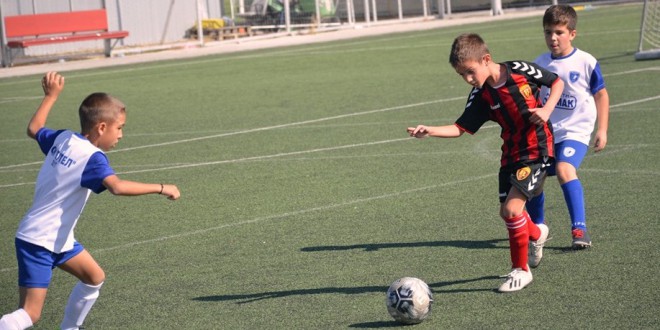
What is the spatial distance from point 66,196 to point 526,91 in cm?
291

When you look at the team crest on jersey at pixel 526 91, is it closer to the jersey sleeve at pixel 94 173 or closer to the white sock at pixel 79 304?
the jersey sleeve at pixel 94 173

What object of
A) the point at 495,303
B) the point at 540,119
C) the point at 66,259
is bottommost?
the point at 495,303

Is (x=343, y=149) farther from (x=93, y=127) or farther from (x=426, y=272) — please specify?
(x=93, y=127)

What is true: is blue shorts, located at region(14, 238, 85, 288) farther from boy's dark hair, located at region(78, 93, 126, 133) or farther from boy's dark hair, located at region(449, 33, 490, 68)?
boy's dark hair, located at region(449, 33, 490, 68)

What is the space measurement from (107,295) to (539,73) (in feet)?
10.2

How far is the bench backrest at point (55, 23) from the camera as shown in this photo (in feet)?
100

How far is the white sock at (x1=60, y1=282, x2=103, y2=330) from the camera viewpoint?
583cm

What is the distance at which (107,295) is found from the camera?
7020mm

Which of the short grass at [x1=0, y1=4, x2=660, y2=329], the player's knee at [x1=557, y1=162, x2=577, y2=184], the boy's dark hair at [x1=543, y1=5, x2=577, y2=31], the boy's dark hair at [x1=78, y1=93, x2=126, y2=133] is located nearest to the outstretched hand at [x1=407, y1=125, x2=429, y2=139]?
the short grass at [x1=0, y1=4, x2=660, y2=329]

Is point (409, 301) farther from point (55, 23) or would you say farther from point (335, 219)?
point (55, 23)

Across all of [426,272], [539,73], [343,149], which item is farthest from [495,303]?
[343,149]

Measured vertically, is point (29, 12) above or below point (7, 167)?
above

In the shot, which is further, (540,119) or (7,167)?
(7,167)

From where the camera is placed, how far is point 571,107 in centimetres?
787
